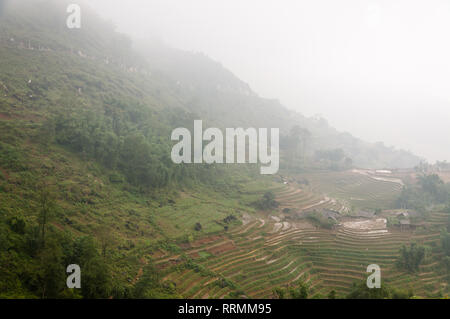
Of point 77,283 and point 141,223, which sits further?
point 141,223

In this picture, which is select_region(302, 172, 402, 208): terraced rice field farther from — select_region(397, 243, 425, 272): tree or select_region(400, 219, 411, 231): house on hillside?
select_region(397, 243, 425, 272): tree

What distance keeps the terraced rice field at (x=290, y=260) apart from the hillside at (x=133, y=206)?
4.9 inches

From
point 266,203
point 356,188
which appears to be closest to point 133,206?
point 266,203

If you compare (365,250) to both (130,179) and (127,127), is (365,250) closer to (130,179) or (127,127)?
(130,179)

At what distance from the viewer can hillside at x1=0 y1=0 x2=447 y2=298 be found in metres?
15.7

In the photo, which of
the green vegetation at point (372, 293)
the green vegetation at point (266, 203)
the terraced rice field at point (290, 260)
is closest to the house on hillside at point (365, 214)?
the terraced rice field at point (290, 260)

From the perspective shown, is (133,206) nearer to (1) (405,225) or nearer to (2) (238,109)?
(1) (405,225)

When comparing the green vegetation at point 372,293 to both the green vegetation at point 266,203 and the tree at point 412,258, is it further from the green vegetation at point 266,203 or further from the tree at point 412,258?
the green vegetation at point 266,203

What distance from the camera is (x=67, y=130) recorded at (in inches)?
1185

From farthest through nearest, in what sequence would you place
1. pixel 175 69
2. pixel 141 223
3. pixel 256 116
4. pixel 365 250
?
pixel 175 69, pixel 256 116, pixel 365 250, pixel 141 223

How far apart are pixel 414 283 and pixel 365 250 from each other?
510cm

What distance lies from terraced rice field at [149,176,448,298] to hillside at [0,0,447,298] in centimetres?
12
